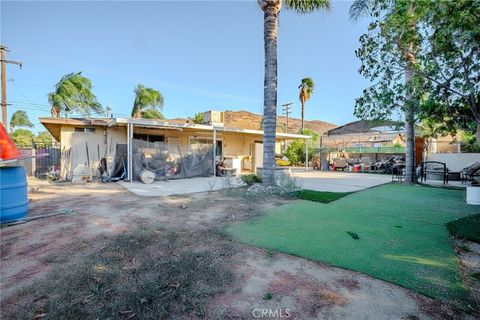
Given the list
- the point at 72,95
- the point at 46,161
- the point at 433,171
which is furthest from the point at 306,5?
the point at 46,161

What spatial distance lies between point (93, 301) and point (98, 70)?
67.0 ft

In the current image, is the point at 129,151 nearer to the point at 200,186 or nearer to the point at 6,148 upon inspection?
the point at 200,186

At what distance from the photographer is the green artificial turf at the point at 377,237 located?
94.9 inches

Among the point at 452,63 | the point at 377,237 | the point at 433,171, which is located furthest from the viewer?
the point at 433,171

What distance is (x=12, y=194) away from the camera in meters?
4.19

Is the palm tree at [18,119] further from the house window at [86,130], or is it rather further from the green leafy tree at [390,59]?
the green leafy tree at [390,59]

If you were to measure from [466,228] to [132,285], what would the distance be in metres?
5.01

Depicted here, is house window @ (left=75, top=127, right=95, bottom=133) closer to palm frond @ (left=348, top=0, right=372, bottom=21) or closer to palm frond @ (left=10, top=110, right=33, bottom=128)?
palm frond @ (left=348, top=0, right=372, bottom=21)

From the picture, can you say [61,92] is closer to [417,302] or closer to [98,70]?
[98,70]

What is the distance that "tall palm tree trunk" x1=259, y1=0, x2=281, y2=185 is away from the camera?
7211 millimetres

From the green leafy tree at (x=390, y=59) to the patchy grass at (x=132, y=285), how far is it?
18.5 feet

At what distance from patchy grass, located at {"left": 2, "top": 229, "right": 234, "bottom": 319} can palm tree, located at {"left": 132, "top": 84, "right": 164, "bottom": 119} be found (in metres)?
17.7

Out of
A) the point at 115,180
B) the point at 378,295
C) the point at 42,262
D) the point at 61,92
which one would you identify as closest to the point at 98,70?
the point at 61,92

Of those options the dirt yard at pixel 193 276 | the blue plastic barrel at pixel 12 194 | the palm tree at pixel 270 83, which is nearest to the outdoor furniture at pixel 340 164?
the palm tree at pixel 270 83
